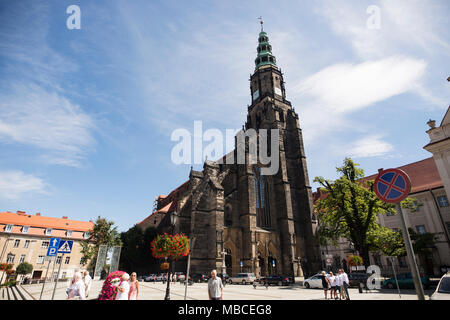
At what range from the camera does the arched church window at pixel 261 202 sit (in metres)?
34.0

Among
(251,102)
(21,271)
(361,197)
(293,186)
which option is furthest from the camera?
(251,102)

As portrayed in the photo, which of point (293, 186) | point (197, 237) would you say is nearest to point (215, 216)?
point (197, 237)

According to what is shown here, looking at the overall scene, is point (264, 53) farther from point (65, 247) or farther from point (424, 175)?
point (65, 247)

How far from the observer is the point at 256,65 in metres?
49.6

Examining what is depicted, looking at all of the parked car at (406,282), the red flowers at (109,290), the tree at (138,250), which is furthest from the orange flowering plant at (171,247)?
the tree at (138,250)

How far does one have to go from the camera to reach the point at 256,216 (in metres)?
33.8

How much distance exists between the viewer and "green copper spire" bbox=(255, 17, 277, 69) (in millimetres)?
48466

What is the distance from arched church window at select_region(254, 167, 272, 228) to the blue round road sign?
30385 mm

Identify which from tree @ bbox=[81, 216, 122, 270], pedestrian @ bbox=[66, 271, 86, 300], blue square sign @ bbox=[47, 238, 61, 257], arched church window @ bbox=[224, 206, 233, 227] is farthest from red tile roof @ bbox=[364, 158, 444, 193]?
tree @ bbox=[81, 216, 122, 270]

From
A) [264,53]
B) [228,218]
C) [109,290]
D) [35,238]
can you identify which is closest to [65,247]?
[109,290]

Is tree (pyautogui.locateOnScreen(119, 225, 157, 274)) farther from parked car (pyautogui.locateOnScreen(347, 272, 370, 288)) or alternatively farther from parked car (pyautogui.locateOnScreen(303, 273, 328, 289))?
parked car (pyautogui.locateOnScreen(347, 272, 370, 288))

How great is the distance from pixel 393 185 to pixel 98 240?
4581 cm
